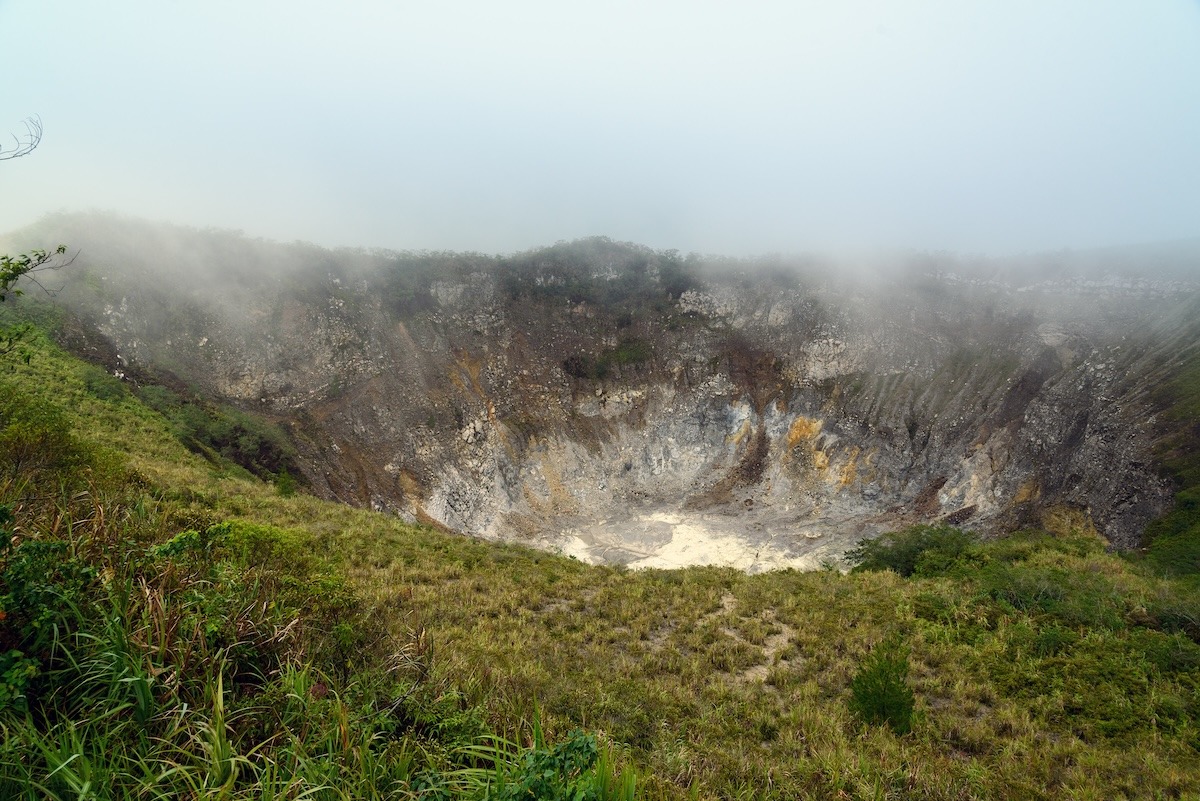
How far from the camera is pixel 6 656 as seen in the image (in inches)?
115

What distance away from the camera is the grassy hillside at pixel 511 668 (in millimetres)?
3119

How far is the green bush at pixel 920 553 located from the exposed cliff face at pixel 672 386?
9.54m

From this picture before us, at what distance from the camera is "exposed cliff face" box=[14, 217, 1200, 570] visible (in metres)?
32.5

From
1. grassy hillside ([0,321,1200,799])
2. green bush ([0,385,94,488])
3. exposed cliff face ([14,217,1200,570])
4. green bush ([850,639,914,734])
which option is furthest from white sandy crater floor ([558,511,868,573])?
green bush ([0,385,94,488])

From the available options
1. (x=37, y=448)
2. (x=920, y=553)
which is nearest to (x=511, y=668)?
(x=37, y=448)

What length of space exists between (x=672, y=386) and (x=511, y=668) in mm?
41511

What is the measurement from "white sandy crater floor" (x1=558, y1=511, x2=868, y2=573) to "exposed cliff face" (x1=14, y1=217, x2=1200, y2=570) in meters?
0.19

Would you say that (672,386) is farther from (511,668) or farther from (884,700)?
(511,668)

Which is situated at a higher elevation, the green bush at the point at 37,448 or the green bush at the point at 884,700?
the green bush at the point at 37,448

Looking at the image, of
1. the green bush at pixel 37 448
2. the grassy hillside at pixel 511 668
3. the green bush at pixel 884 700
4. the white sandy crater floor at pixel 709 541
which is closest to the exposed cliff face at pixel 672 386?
the white sandy crater floor at pixel 709 541

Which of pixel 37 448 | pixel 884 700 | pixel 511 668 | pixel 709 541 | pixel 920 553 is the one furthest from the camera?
pixel 709 541

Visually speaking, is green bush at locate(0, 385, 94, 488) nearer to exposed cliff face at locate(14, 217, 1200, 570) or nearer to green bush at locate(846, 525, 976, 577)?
exposed cliff face at locate(14, 217, 1200, 570)

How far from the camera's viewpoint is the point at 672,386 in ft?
154

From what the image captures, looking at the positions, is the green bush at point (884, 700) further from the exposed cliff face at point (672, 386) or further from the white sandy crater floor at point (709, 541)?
the exposed cliff face at point (672, 386)
